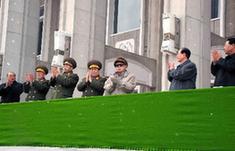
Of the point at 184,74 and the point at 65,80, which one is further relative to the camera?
the point at 65,80

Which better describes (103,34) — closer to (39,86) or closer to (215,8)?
(39,86)

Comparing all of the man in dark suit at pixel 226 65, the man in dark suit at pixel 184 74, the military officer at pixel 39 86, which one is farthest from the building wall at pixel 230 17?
the man in dark suit at pixel 226 65

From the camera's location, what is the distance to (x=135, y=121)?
577 centimetres

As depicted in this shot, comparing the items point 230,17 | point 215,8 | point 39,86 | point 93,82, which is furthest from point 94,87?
point 215,8

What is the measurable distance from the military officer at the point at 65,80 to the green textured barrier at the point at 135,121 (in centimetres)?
99

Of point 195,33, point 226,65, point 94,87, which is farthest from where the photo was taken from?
point 195,33

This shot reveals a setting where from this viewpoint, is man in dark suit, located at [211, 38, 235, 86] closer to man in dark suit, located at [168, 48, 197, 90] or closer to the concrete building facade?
man in dark suit, located at [168, 48, 197, 90]

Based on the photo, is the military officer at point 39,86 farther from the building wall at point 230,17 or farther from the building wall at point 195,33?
the building wall at point 230,17

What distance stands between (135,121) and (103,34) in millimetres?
9918

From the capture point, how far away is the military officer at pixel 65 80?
323 inches

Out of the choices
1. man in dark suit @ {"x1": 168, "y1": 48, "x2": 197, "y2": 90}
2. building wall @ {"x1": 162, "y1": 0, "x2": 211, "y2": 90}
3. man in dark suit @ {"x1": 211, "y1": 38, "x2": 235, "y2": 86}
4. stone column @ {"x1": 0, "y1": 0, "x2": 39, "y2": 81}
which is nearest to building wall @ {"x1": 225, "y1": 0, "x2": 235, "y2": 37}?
building wall @ {"x1": 162, "y1": 0, "x2": 211, "y2": 90}

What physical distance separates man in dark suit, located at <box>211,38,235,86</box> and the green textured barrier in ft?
A: 4.04

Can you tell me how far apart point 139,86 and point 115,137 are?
592 inches

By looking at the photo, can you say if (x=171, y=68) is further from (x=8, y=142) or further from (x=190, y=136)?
(x=8, y=142)
